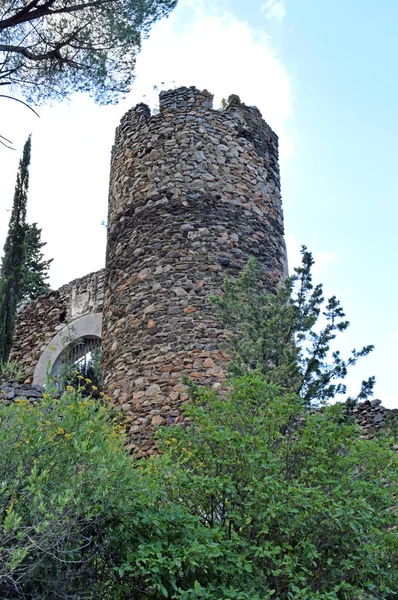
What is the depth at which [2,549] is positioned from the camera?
2.86 metres

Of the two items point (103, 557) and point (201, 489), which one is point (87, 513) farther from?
point (201, 489)

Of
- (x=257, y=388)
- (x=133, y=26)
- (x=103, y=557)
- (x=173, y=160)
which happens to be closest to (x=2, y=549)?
(x=103, y=557)

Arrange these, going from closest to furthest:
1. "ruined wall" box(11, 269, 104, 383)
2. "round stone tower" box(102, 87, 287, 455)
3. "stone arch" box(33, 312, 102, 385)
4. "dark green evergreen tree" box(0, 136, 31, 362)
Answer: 1. "round stone tower" box(102, 87, 287, 455)
2. "dark green evergreen tree" box(0, 136, 31, 362)
3. "stone arch" box(33, 312, 102, 385)
4. "ruined wall" box(11, 269, 104, 383)

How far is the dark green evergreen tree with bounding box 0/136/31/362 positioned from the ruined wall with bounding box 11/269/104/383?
48.1 inches

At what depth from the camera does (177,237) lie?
7.25m

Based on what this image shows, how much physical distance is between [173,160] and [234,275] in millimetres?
1561

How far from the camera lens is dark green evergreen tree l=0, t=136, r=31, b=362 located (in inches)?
362

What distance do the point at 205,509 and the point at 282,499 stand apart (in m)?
0.45

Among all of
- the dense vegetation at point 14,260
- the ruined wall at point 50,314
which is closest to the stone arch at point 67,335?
the ruined wall at point 50,314

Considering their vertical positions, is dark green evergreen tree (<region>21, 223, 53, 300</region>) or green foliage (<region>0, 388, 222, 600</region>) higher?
dark green evergreen tree (<region>21, 223, 53, 300</region>)

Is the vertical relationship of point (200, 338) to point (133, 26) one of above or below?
below

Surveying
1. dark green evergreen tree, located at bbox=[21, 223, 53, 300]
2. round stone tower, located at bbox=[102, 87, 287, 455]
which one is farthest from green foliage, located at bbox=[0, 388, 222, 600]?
dark green evergreen tree, located at bbox=[21, 223, 53, 300]

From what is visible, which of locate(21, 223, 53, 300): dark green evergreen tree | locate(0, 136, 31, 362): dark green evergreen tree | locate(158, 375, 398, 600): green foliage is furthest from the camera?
locate(21, 223, 53, 300): dark green evergreen tree

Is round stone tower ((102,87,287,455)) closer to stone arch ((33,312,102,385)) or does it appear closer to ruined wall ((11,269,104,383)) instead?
stone arch ((33,312,102,385))
